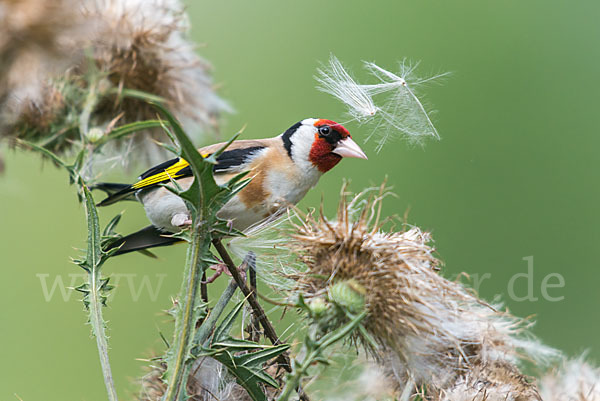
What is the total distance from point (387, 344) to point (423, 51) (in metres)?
2.18

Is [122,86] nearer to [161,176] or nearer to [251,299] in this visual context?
[161,176]

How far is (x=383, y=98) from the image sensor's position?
1466 mm

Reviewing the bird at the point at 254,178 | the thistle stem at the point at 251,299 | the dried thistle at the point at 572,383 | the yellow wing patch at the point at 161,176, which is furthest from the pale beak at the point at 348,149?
the dried thistle at the point at 572,383

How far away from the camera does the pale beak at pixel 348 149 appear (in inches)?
70.2

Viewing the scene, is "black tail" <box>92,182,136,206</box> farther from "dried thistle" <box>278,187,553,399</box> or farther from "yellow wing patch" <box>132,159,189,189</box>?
"dried thistle" <box>278,187,553,399</box>

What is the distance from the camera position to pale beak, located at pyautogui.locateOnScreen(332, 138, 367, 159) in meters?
1.78

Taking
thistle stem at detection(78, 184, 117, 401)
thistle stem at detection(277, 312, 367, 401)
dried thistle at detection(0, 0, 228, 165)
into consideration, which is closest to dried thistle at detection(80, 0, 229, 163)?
dried thistle at detection(0, 0, 228, 165)

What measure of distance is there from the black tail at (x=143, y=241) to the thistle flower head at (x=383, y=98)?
72cm

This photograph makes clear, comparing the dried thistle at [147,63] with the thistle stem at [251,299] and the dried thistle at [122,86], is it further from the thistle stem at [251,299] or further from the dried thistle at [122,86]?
the thistle stem at [251,299]

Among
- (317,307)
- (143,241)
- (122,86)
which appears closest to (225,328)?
(317,307)

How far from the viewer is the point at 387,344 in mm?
1369

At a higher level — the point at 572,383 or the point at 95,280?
the point at 95,280

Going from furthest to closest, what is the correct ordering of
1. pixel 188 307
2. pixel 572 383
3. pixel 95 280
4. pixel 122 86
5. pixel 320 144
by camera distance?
1. pixel 122 86
2. pixel 320 144
3. pixel 572 383
4. pixel 95 280
5. pixel 188 307

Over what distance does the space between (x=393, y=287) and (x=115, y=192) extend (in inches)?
41.4
